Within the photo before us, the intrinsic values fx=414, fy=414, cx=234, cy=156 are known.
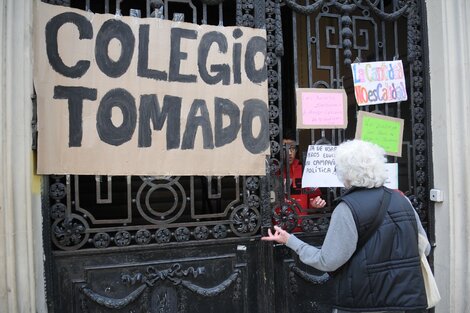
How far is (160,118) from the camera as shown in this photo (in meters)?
3.00

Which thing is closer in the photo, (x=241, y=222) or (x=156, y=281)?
(x=156, y=281)

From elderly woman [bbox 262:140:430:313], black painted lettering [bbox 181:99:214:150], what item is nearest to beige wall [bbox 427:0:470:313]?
elderly woman [bbox 262:140:430:313]

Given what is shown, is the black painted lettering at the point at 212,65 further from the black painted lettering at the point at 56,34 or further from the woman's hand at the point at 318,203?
the woman's hand at the point at 318,203

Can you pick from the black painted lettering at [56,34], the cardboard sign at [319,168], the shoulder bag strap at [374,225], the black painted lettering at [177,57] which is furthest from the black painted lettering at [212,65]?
the shoulder bag strap at [374,225]

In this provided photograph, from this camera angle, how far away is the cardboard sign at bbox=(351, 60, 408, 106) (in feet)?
11.6

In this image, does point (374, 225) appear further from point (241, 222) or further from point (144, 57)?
point (144, 57)

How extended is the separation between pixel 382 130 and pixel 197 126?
1645 millimetres

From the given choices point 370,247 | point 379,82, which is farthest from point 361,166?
point 379,82

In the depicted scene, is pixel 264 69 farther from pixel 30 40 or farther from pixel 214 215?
pixel 30 40

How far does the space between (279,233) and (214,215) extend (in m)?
0.69

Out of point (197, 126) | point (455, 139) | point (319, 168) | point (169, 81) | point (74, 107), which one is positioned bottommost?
point (319, 168)

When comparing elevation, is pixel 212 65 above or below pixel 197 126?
above

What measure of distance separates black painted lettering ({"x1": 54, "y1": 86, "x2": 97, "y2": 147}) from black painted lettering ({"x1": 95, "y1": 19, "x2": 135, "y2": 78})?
23 centimetres

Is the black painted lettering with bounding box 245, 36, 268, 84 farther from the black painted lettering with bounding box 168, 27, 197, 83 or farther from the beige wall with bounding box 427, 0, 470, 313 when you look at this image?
the beige wall with bounding box 427, 0, 470, 313
